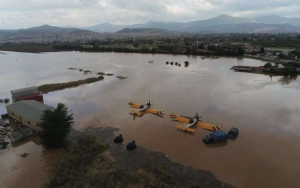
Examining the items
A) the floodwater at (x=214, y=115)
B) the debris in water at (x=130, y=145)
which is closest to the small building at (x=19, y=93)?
the floodwater at (x=214, y=115)

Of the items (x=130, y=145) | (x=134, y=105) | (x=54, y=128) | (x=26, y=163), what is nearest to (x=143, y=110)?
(x=134, y=105)

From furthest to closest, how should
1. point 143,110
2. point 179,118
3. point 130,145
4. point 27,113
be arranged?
point 143,110
point 179,118
point 27,113
point 130,145

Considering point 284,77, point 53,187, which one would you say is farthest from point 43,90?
point 284,77

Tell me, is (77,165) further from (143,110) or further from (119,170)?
(143,110)

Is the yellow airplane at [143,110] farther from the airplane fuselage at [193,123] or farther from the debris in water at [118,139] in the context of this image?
the debris in water at [118,139]

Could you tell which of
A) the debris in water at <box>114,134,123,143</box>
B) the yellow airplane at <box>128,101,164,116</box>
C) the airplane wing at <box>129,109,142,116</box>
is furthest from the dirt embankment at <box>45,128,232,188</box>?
the yellow airplane at <box>128,101,164,116</box>

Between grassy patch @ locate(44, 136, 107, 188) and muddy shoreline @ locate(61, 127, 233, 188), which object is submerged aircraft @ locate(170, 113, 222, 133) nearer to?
muddy shoreline @ locate(61, 127, 233, 188)
